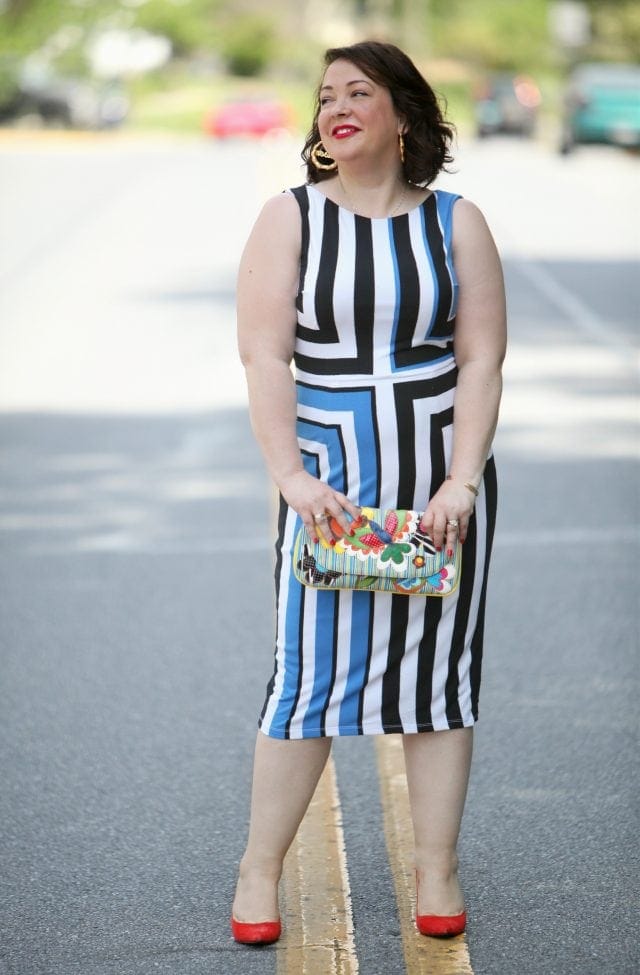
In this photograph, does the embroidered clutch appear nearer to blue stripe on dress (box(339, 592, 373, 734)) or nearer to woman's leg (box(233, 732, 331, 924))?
blue stripe on dress (box(339, 592, 373, 734))

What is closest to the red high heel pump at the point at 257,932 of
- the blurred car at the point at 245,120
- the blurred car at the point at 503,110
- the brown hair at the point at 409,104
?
the brown hair at the point at 409,104

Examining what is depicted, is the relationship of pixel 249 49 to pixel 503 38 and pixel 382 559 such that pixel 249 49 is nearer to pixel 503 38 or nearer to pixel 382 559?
pixel 503 38

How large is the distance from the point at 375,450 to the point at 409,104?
75 cm

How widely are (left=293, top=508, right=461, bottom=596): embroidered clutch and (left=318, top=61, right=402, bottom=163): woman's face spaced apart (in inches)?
30.0

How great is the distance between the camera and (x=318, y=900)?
3.82 m

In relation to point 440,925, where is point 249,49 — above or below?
below

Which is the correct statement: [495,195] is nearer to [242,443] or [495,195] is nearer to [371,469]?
[242,443]

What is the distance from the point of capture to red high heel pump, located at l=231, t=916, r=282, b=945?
142 inches

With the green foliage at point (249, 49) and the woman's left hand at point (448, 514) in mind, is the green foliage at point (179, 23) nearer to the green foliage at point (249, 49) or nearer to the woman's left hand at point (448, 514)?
the green foliage at point (249, 49)

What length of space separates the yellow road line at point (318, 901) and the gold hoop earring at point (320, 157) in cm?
168

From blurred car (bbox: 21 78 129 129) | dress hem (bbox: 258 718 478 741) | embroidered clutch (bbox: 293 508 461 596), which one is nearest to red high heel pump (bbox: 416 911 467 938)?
dress hem (bbox: 258 718 478 741)

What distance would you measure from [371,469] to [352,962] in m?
1.06

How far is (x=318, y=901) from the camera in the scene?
12.5 feet

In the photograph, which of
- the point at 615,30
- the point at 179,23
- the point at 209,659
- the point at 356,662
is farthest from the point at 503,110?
the point at 356,662
